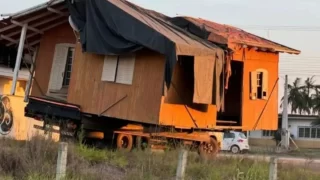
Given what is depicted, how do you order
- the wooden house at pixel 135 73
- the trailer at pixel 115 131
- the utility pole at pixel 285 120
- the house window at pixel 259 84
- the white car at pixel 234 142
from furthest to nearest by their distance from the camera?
the utility pole at pixel 285 120 < the white car at pixel 234 142 < the house window at pixel 259 84 < the trailer at pixel 115 131 < the wooden house at pixel 135 73

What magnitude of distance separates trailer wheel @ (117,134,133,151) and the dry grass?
196 cm

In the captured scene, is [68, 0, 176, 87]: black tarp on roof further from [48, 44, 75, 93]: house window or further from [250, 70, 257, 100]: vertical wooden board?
[250, 70, 257, 100]: vertical wooden board

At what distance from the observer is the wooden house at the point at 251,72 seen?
52.2ft

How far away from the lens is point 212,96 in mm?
14305

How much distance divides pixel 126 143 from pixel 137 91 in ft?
7.92

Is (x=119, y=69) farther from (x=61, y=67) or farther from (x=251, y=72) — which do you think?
(x=251, y=72)

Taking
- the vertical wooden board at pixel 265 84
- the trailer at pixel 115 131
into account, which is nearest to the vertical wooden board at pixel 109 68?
the trailer at pixel 115 131

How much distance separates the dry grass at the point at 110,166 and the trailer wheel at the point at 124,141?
1964 mm

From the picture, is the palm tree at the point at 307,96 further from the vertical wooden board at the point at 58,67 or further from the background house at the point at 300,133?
the vertical wooden board at the point at 58,67

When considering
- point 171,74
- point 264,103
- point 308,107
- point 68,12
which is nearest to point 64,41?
point 68,12

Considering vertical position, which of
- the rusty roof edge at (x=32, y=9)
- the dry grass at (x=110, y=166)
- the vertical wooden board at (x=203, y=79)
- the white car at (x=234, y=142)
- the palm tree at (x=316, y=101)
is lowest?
the dry grass at (x=110, y=166)

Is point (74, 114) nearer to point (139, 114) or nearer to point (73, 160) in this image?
point (139, 114)

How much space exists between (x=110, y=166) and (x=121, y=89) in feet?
10.5

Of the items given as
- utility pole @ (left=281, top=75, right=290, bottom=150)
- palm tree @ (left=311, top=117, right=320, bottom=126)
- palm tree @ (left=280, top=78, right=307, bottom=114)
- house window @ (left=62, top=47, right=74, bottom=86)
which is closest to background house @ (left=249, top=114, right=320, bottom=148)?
palm tree @ (left=311, top=117, right=320, bottom=126)
